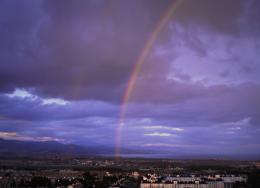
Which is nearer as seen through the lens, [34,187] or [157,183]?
[34,187]

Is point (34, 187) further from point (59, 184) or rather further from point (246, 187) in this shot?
point (246, 187)

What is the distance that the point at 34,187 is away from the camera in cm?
7631

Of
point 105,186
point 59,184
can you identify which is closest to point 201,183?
point 105,186

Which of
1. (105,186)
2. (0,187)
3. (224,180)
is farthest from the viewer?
(224,180)

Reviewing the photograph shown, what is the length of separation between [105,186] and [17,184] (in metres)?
15.5

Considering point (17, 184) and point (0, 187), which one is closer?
point (0, 187)

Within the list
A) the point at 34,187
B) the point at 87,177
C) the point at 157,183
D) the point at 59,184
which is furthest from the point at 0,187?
the point at 157,183

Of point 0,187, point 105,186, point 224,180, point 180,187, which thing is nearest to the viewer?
point 0,187

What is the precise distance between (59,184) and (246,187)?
1258 inches

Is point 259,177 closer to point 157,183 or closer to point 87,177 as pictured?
point 157,183

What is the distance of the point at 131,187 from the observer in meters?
80.6

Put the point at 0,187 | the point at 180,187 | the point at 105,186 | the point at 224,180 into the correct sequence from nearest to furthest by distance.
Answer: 1. the point at 0,187
2. the point at 105,186
3. the point at 180,187
4. the point at 224,180

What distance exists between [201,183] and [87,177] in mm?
21745

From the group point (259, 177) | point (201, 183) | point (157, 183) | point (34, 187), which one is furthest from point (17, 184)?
point (259, 177)
